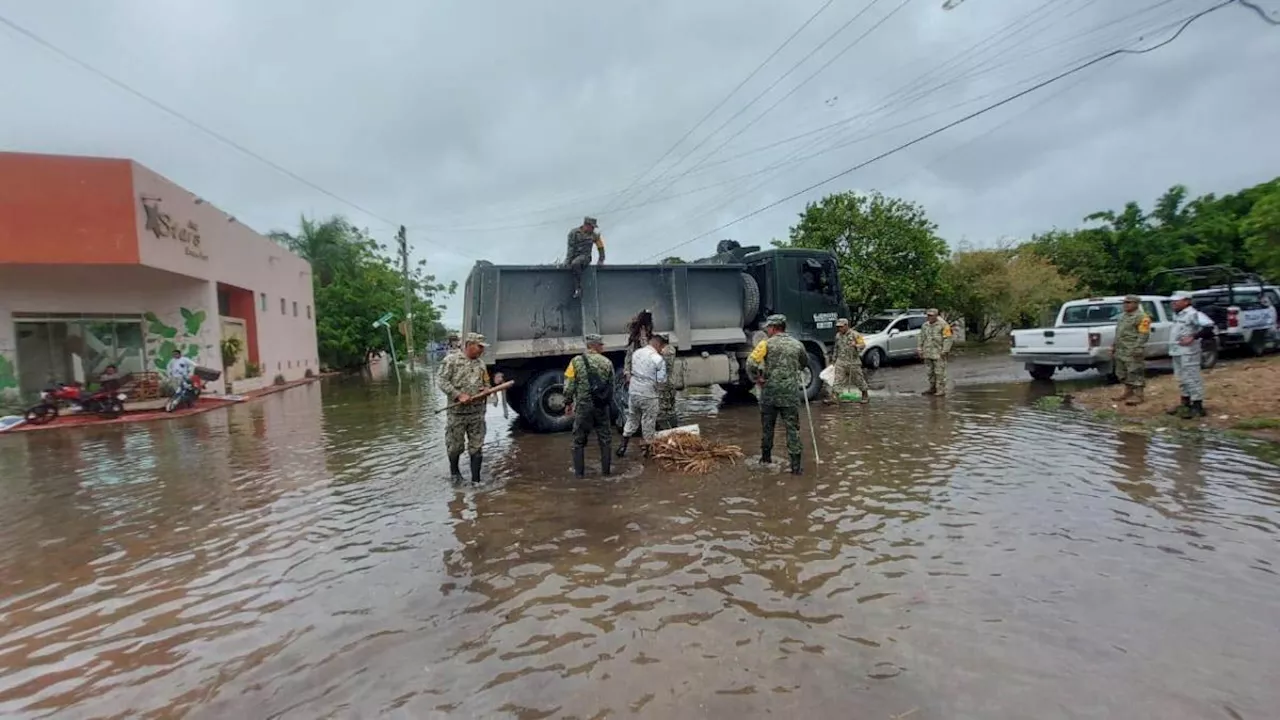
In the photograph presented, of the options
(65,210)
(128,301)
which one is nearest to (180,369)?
(128,301)

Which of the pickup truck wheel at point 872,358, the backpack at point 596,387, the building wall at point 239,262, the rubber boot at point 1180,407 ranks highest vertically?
the building wall at point 239,262

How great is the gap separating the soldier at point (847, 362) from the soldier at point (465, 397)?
22.9ft

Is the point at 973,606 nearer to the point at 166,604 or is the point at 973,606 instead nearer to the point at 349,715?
the point at 349,715

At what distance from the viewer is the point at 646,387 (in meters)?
7.30

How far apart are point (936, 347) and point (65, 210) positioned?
730 inches

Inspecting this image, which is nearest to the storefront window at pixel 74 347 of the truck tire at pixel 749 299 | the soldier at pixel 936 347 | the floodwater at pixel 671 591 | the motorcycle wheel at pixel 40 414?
the motorcycle wheel at pixel 40 414

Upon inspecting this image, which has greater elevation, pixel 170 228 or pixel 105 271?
pixel 170 228

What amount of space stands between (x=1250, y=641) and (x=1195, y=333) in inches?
264

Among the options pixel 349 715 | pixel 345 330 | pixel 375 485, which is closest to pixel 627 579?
pixel 349 715

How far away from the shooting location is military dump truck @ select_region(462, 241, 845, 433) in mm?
8875

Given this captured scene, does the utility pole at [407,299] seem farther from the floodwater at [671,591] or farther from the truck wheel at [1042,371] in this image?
the truck wheel at [1042,371]

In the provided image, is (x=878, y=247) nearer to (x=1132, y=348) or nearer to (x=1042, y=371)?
(x=1042, y=371)

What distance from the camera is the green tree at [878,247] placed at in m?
21.7

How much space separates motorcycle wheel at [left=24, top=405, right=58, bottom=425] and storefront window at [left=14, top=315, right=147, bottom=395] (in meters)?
2.51
